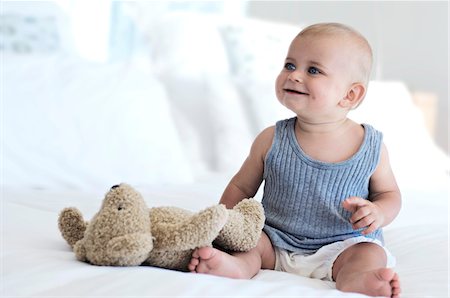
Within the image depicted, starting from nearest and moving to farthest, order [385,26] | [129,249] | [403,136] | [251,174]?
[129,249], [251,174], [403,136], [385,26]

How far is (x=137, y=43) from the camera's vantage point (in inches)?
119

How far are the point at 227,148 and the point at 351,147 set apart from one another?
1.42m

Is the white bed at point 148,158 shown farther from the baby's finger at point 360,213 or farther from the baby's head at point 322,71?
the baby's head at point 322,71

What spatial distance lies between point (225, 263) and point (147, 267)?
11 centimetres

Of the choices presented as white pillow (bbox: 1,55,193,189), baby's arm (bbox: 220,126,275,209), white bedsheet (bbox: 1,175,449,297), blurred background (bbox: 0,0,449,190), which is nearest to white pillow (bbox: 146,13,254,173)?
blurred background (bbox: 0,0,449,190)

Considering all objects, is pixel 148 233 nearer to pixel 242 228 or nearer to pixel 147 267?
pixel 147 267

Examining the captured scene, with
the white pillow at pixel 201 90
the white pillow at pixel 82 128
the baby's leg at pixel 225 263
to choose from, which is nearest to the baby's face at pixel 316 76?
the baby's leg at pixel 225 263

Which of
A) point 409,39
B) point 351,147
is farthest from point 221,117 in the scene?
point 351,147

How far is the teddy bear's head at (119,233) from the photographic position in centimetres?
95

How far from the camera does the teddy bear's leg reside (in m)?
1.05

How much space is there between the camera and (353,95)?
125 cm

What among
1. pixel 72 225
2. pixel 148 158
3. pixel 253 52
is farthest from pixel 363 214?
pixel 253 52

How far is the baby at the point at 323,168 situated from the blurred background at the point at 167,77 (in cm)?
93

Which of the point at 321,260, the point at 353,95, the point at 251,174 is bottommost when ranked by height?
the point at 321,260
